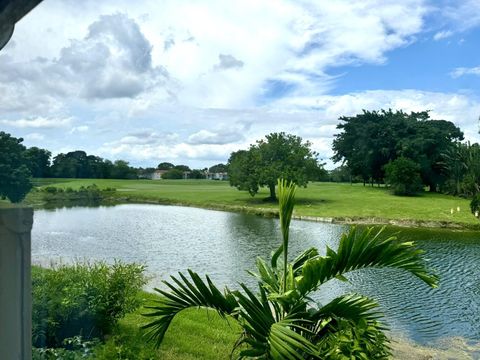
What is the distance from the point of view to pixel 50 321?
17.2ft

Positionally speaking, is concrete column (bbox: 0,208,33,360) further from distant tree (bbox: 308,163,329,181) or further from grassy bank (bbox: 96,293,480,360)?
distant tree (bbox: 308,163,329,181)

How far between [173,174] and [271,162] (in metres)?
27.2

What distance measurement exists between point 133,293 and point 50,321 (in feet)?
4.24

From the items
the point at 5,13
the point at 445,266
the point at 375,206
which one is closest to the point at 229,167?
the point at 375,206

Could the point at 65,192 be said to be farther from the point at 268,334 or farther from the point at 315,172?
the point at 315,172

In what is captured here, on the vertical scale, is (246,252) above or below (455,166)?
below

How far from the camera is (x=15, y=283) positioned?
1.94 m

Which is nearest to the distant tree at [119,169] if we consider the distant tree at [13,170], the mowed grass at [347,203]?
the mowed grass at [347,203]

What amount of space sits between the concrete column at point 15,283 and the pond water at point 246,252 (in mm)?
1847

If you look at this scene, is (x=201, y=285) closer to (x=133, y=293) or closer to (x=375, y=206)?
(x=133, y=293)

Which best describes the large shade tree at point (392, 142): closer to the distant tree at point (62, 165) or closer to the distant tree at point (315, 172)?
the distant tree at point (315, 172)

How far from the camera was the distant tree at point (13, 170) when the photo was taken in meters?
2.52

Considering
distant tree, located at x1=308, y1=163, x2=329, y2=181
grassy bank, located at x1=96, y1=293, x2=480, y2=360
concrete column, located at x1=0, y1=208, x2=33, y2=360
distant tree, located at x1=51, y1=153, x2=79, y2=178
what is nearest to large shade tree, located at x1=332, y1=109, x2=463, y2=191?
distant tree, located at x1=308, y1=163, x2=329, y2=181

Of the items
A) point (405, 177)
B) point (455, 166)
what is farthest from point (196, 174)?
point (455, 166)
